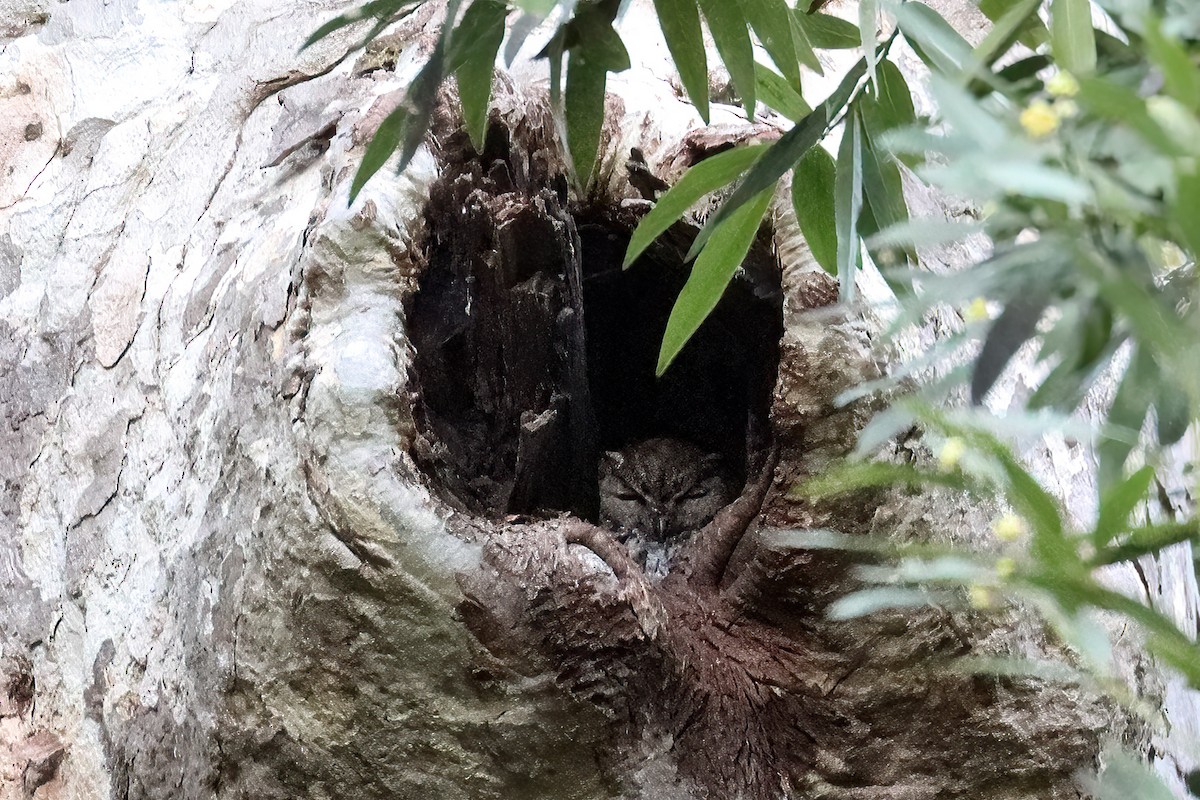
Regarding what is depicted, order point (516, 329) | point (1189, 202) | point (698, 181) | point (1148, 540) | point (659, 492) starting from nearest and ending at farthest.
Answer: point (1189, 202) → point (1148, 540) → point (698, 181) → point (516, 329) → point (659, 492)

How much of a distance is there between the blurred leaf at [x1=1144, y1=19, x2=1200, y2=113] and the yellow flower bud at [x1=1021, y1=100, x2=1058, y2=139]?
0.14 feet

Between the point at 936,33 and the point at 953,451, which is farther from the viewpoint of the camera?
the point at 936,33

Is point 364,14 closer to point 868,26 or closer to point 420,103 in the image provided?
point 420,103

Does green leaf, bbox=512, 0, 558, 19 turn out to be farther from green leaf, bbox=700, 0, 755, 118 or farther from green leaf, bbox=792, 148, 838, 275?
green leaf, bbox=792, 148, 838, 275

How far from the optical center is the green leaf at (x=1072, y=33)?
1.76ft

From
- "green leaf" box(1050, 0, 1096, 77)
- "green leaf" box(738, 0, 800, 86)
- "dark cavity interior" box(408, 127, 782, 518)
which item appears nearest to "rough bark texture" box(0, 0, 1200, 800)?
"dark cavity interior" box(408, 127, 782, 518)

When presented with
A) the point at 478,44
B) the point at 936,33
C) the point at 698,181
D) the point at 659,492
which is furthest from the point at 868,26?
the point at 659,492

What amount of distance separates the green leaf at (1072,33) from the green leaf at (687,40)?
33 centimetres

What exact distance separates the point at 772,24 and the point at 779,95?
0.70 ft

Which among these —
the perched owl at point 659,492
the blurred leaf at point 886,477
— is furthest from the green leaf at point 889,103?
the perched owl at point 659,492

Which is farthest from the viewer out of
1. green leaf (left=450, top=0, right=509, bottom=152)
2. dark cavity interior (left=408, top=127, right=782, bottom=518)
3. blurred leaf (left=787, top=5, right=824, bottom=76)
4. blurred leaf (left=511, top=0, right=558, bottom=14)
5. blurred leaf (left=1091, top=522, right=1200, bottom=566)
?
dark cavity interior (left=408, top=127, right=782, bottom=518)

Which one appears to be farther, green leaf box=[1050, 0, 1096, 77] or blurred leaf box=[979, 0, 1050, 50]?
blurred leaf box=[979, 0, 1050, 50]

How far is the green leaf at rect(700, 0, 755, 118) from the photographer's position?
793 millimetres

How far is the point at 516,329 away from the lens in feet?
4.67
